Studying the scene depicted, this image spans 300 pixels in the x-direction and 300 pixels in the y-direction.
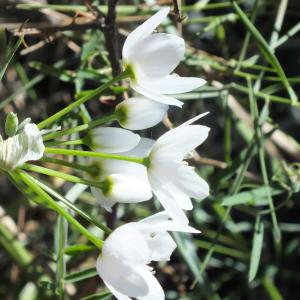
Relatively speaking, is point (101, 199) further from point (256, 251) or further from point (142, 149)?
point (256, 251)

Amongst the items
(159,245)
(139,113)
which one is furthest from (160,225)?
(139,113)

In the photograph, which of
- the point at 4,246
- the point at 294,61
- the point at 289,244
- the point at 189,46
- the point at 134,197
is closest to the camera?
the point at 134,197

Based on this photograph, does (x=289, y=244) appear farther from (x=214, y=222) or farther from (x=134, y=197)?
(x=134, y=197)


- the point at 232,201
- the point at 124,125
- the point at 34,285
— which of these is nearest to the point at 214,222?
the point at 34,285

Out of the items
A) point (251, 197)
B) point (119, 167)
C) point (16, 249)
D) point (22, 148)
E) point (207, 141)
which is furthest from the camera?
point (207, 141)

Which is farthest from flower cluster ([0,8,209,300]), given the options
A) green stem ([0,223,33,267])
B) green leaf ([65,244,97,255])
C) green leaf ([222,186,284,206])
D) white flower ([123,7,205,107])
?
green stem ([0,223,33,267])

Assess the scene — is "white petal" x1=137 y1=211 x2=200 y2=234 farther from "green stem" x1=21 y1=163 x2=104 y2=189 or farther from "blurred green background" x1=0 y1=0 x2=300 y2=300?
"blurred green background" x1=0 y1=0 x2=300 y2=300
